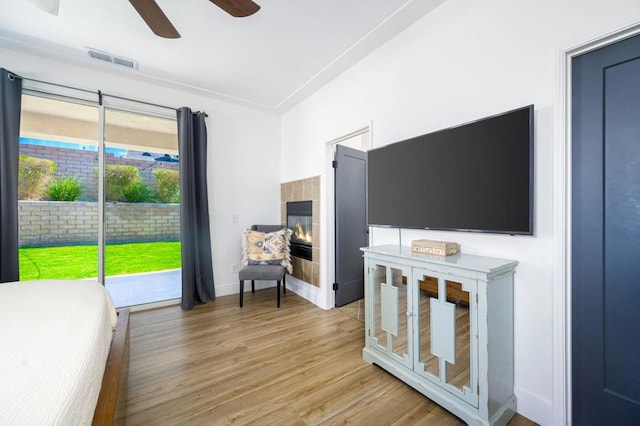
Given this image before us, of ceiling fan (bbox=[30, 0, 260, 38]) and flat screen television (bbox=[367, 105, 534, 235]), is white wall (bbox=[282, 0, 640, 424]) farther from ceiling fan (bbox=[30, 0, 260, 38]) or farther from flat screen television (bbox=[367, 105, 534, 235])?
ceiling fan (bbox=[30, 0, 260, 38])

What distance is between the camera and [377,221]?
235 centimetres

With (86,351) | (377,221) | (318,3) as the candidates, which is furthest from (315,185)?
(86,351)

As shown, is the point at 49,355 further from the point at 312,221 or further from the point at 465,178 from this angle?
the point at 312,221

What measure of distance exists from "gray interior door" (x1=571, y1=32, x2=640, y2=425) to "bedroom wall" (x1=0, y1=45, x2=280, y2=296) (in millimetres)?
3571

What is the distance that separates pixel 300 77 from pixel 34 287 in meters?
3.02

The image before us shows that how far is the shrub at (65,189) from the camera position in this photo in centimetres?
281

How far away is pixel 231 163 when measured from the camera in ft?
12.7

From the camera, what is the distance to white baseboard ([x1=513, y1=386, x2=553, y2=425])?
1439mm

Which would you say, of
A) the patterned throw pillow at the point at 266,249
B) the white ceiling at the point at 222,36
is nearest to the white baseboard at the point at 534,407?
the patterned throw pillow at the point at 266,249

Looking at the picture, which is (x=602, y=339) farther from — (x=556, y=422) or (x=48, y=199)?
(x=48, y=199)

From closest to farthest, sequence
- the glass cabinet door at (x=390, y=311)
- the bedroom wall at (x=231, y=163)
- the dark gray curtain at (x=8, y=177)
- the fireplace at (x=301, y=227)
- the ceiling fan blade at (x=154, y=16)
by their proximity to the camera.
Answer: the ceiling fan blade at (x=154, y=16) < the glass cabinet door at (x=390, y=311) < the dark gray curtain at (x=8, y=177) < the bedroom wall at (x=231, y=163) < the fireplace at (x=301, y=227)

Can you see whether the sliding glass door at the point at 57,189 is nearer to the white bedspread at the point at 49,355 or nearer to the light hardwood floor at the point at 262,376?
the light hardwood floor at the point at 262,376

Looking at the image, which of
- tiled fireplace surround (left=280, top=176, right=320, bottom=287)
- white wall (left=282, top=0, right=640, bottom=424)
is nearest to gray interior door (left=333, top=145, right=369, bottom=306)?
tiled fireplace surround (left=280, top=176, right=320, bottom=287)

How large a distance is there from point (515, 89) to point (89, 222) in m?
4.26
